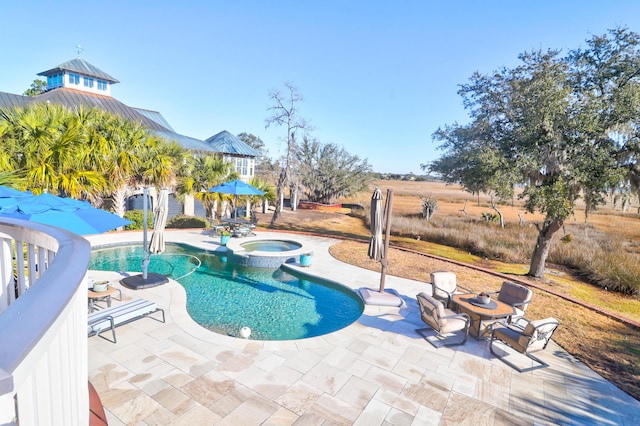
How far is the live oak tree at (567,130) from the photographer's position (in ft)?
35.6

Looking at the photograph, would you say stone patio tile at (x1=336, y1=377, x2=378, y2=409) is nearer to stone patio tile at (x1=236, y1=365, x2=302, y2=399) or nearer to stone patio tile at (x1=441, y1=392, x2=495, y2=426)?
stone patio tile at (x1=236, y1=365, x2=302, y2=399)

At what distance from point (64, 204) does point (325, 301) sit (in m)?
7.16

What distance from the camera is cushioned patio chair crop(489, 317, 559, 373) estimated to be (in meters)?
6.18

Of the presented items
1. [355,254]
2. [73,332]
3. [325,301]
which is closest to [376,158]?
[355,254]

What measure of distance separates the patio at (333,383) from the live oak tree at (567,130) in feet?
21.8

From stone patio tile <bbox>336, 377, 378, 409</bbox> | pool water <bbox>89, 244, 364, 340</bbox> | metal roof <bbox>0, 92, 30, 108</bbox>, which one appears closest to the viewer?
stone patio tile <bbox>336, 377, 378, 409</bbox>

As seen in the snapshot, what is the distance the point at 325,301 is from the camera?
10055 mm

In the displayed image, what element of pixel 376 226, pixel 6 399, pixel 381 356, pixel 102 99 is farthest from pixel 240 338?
pixel 102 99

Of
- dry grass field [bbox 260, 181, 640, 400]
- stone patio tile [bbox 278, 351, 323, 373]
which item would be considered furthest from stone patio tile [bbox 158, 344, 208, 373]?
dry grass field [bbox 260, 181, 640, 400]

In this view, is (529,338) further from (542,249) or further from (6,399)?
(542,249)

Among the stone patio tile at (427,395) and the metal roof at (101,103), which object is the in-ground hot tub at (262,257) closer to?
the stone patio tile at (427,395)

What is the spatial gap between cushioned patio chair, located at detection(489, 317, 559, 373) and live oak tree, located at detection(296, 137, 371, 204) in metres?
30.6

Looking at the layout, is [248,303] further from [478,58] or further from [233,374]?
[478,58]

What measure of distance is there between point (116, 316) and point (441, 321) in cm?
669
